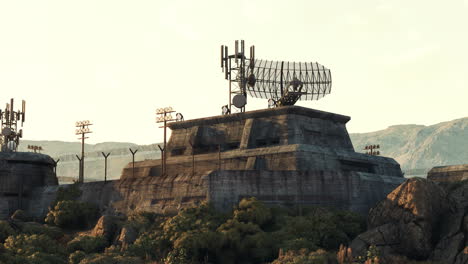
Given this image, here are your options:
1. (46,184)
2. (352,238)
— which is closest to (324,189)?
(352,238)

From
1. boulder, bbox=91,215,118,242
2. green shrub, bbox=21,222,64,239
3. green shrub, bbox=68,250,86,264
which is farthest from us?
green shrub, bbox=21,222,64,239

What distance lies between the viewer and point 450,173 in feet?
303

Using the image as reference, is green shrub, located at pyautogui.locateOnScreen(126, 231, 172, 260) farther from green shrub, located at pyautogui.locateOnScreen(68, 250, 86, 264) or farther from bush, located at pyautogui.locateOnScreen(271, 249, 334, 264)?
bush, located at pyautogui.locateOnScreen(271, 249, 334, 264)

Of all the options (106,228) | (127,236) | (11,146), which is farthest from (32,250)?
(11,146)

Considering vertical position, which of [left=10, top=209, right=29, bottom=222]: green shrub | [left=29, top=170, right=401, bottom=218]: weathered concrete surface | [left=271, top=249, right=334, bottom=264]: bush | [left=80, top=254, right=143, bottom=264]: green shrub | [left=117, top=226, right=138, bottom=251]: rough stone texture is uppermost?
[left=29, top=170, right=401, bottom=218]: weathered concrete surface

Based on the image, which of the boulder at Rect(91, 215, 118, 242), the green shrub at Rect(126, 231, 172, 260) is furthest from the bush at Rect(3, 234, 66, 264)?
the green shrub at Rect(126, 231, 172, 260)

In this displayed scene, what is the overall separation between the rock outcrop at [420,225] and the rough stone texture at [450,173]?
19579mm

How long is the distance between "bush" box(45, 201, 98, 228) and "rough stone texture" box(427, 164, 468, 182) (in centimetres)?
4191

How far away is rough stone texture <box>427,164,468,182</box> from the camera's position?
90.3 meters

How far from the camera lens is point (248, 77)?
3927 inches

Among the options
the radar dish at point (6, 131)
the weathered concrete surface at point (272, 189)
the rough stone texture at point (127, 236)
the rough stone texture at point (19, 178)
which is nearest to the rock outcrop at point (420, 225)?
the weathered concrete surface at point (272, 189)

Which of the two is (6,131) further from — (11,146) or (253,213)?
(253,213)

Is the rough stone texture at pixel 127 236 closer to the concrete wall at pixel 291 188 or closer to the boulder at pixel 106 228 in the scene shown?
the boulder at pixel 106 228

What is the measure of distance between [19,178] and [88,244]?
27.9 metres
